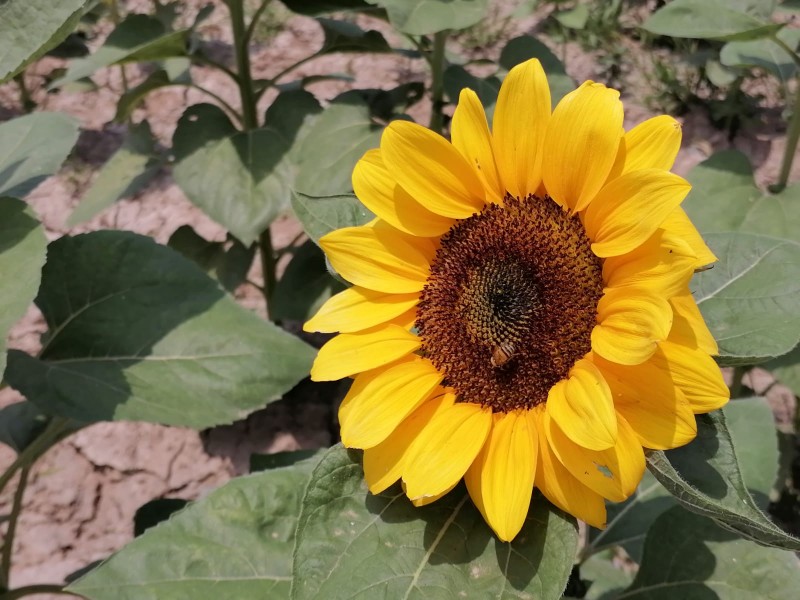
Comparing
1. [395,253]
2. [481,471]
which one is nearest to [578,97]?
[395,253]

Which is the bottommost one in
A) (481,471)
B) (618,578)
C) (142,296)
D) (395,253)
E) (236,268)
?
(618,578)

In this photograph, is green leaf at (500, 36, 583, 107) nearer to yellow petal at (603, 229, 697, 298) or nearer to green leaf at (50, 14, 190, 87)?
green leaf at (50, 14, 190, 87)

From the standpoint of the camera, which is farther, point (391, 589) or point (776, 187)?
point (776, 187)

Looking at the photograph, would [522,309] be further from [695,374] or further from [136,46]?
[136,46]

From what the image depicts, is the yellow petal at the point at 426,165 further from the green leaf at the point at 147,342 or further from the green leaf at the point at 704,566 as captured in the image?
the green leaf at the point at 704,566

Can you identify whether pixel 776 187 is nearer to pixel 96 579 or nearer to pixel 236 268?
pixel 236 268

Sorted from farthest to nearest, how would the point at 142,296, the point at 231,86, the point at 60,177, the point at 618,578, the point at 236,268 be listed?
the point at 231,86 → the point at 60,177 → the point at 236,268 → the point at 618,578 → the point at 142,296
